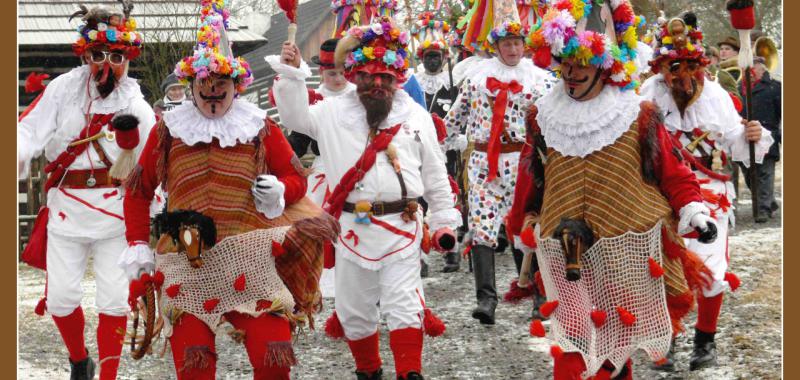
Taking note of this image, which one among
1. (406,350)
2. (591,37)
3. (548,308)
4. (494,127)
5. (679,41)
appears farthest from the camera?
(494,127)

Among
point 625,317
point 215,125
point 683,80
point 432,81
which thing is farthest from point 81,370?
point 432,81

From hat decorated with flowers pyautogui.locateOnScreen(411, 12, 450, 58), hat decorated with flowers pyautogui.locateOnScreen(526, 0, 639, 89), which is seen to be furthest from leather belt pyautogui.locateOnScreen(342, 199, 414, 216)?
hat decorated with flowers pyautogui.locateOnScreen(411, 12, 450, 58)

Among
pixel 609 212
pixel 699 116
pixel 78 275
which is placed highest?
pixel 699 116

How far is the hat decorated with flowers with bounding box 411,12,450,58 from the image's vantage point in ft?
46.4

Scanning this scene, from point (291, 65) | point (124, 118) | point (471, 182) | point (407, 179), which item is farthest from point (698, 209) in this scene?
point (471, 182)

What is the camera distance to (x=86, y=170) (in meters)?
7.08

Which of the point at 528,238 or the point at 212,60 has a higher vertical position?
the point at 212,60

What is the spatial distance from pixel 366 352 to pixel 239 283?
55.8 inches

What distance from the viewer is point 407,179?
21.9 ft

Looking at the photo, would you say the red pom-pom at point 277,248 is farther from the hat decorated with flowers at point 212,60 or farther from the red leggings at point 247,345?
the hat decorated with flowers at point 212,60

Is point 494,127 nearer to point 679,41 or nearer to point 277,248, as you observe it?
point 679,41

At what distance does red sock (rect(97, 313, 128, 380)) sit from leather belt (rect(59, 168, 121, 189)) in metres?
0.79

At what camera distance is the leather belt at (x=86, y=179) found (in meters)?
7.09

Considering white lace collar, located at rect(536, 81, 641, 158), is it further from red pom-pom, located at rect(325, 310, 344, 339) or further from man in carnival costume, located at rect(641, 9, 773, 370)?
red pom-pom, located at rect(325, 310, 344, 339)
